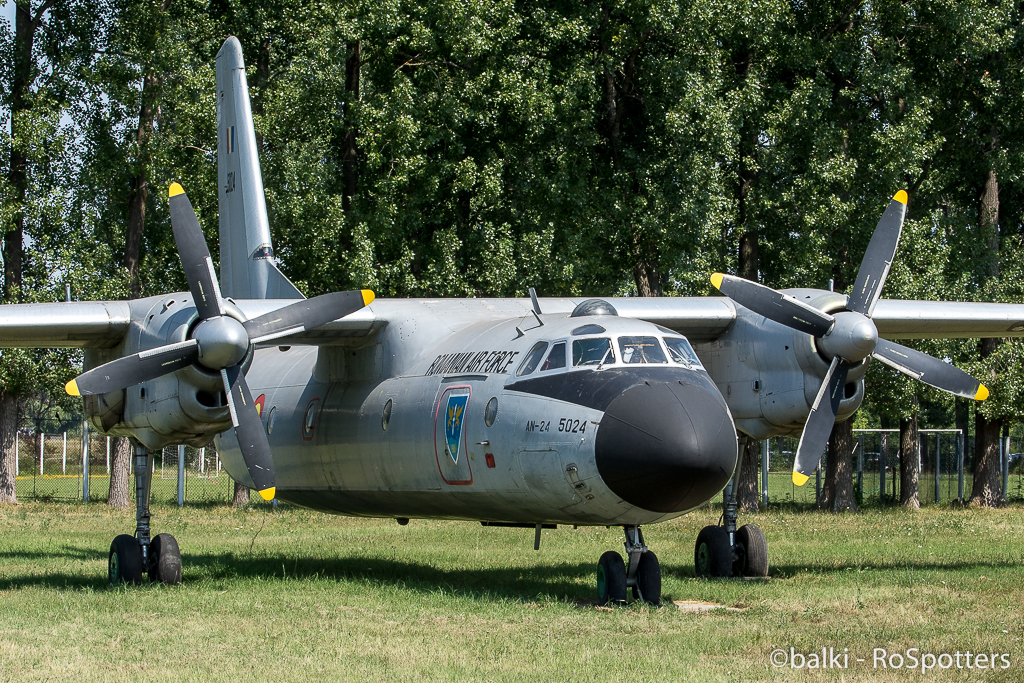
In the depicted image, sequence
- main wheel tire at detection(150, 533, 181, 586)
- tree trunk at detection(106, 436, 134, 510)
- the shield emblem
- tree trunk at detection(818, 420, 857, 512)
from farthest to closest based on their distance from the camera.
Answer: tree trunk at detection(106, 436, 134, 510) → tree trunk at detection(818, 420, 857, 512) → main wheel tire at detection(150, 533, 181, 586) → the shield emblem

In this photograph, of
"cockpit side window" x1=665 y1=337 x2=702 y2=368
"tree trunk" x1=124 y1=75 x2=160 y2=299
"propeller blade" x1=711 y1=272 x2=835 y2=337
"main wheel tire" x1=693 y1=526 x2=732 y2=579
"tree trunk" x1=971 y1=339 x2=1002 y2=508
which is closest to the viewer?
"cockpit side window" x1=665 y1=337 x2=702 y2=368

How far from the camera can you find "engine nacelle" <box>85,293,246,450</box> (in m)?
12.5

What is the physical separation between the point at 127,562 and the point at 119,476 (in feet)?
47.7

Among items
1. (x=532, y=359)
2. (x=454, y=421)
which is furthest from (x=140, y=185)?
(x=532, y=359)

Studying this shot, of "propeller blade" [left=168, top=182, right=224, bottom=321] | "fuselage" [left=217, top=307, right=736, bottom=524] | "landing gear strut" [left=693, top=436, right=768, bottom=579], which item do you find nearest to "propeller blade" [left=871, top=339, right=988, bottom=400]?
"landing gear strut" [left=693, top=436, right=768, bottom=579]

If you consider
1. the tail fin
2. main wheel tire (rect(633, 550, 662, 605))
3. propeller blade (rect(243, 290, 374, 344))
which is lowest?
main wheel tire (rect(633, 550, 662, 605))

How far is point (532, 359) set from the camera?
36.9ft

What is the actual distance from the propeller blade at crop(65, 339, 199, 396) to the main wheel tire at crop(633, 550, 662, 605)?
5343 mm

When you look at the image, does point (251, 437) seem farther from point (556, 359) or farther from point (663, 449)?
point (663, 449)

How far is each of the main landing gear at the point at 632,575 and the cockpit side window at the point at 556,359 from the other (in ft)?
5.80

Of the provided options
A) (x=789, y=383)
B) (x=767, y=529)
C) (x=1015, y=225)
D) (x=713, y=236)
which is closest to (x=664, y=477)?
(x=789, y=383)

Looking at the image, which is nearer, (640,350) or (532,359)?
(640,350)

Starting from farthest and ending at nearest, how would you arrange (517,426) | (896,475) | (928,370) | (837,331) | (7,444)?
1. (896,475)
2. (7,444)
3. (928,370)
4. (837,331)
5. (517,426)

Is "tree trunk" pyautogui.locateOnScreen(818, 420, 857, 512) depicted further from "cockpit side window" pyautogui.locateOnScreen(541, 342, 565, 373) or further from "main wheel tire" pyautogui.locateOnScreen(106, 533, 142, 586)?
"main wheel tire" pyautogui.locateOnScreen(106, 533, 142, 586)
